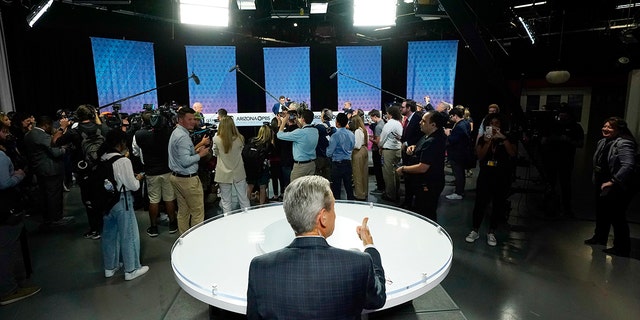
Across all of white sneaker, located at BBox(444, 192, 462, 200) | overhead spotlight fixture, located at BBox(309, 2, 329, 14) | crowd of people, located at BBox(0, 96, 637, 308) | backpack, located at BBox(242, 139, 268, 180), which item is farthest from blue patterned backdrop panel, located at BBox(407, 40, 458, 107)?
backpack, located at BBox(242, 139, 268, 180)

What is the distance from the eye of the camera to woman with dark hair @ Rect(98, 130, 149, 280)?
2.99 meters

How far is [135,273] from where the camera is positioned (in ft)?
10.9

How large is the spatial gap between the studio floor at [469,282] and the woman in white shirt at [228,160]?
34.4 inches

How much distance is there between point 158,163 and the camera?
4133mm

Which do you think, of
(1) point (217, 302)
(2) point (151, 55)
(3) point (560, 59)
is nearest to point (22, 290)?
(1) point (217, 302)

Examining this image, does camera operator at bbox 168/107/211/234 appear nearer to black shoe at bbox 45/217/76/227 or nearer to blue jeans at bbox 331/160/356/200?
blue jeans at bbox 331/160/356/200

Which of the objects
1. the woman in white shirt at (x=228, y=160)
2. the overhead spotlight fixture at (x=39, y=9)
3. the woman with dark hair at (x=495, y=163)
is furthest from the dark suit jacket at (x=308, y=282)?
the overhead spotlight fixture at (x=39, y=9)

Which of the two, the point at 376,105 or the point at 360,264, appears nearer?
the point at 360,264

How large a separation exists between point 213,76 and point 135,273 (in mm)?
7436

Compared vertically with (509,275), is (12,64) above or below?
above

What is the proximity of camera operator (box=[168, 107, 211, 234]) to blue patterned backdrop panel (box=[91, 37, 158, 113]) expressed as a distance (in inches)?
216

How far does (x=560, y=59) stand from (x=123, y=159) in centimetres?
1172

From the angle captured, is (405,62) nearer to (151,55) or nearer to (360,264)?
(151,55)

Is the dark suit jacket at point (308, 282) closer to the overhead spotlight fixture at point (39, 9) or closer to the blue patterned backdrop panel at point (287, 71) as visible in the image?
the overhead spotlight fixture at point (39, 9)
